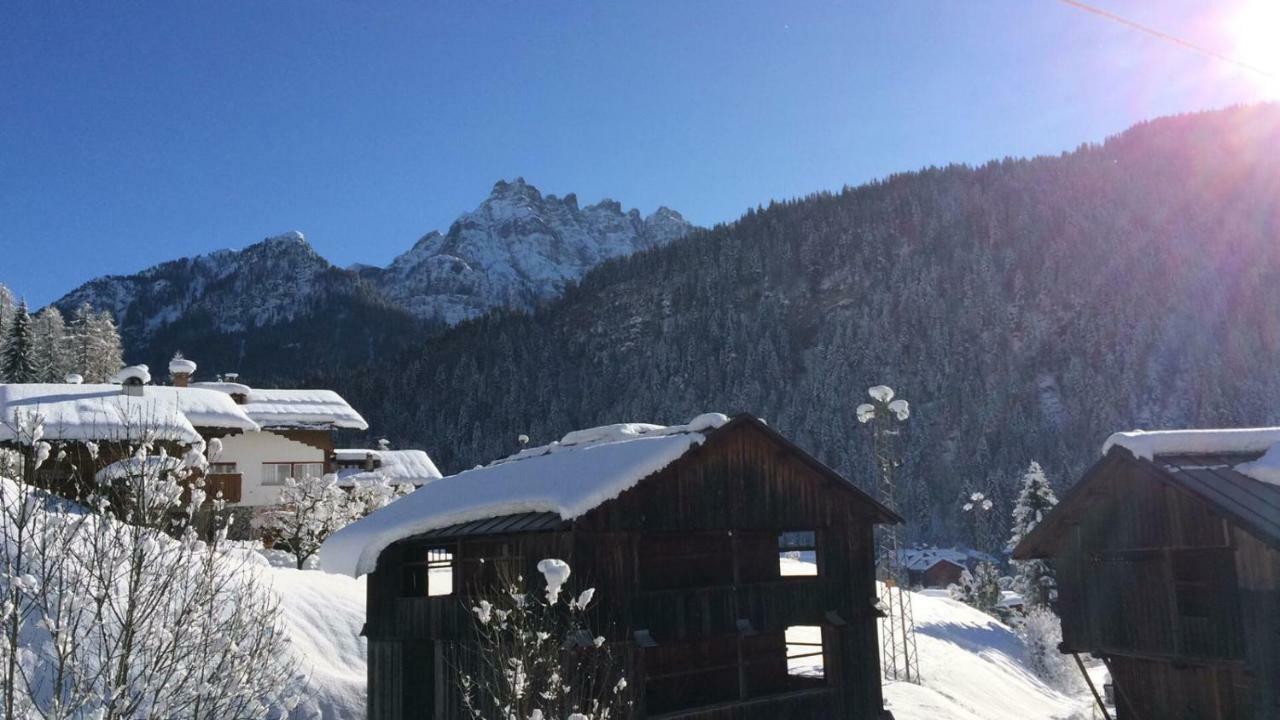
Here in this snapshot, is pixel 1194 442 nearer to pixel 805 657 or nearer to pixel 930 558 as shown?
pixel 805 657

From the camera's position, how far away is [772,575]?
2447 centimetres

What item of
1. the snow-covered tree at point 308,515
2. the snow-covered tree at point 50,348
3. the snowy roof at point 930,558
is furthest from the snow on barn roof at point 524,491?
the snowy roof at point 930,558

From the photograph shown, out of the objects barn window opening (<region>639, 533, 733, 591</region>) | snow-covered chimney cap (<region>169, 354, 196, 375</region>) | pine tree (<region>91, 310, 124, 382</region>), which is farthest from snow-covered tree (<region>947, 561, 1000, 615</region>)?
pine tree (<region>91, 310, 124, 382</region>)

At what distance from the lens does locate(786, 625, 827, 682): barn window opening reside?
77.6 feet

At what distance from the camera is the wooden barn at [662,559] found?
18.2m

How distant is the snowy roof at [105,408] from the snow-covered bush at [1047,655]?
39313 mm

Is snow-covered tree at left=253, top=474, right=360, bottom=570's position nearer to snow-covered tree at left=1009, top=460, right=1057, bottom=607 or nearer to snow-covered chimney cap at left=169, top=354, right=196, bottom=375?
→ snow-covered chimney cap at left=169, top=354, right=196, bottom=375

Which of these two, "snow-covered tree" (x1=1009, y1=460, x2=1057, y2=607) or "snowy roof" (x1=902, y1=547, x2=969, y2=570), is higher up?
"snow-covered tree" (x1=1009, y1=460, x2=1057, y2=607)

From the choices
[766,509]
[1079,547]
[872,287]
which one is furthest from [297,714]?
[872,287]

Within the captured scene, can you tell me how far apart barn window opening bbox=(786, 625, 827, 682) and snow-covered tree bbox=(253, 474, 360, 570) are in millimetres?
19168

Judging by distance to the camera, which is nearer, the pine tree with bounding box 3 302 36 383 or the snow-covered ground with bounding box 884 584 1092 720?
the snow-covered ground with bounding box 884 584 1092 720

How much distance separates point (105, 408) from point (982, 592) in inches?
2326

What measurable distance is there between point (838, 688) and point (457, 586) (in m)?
9.42

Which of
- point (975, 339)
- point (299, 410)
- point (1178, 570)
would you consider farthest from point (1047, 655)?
point (975, 339)
